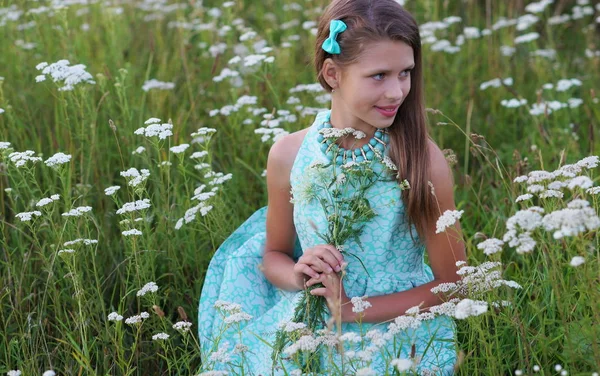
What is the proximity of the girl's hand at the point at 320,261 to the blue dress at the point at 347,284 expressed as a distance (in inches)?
8.3

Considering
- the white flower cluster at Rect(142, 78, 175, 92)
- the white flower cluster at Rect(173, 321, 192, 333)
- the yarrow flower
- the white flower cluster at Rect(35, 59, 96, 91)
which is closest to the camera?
the yarrow flower

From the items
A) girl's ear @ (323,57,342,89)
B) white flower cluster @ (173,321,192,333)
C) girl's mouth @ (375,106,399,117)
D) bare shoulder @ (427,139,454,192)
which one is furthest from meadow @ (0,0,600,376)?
girl's ear @ (323,57,342,89)

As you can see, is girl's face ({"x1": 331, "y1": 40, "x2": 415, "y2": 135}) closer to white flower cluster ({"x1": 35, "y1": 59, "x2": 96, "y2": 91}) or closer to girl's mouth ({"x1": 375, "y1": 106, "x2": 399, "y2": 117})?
girl's mouth ({"x1": 375, "y1": 106, "x2": 399, "y2": 117})

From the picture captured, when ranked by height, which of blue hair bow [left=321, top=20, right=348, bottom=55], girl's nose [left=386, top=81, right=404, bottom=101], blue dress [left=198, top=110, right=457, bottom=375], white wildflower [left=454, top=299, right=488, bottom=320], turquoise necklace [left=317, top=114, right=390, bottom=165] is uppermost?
blue hair bow [left=321, top=20, right=348, bottom=55]

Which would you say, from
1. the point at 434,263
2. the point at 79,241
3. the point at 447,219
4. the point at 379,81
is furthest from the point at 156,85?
the point at 447,219

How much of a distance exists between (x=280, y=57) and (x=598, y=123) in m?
1.70

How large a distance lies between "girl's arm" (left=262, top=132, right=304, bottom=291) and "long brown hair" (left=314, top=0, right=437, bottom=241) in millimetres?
283

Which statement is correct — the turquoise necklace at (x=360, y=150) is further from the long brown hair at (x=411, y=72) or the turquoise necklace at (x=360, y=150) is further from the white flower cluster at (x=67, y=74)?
the white flower cluster at (x=67, y=74)

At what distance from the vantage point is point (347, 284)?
2678mm

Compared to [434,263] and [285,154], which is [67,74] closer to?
[285,154]

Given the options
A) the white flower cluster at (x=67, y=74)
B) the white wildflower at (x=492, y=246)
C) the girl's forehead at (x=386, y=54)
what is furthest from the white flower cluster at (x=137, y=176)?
the white wildflower at (x=492, y=246)

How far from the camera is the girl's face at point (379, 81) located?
2465 millimetres

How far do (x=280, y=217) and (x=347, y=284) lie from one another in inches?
13.6

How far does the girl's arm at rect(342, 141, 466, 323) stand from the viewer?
8.46 ft
